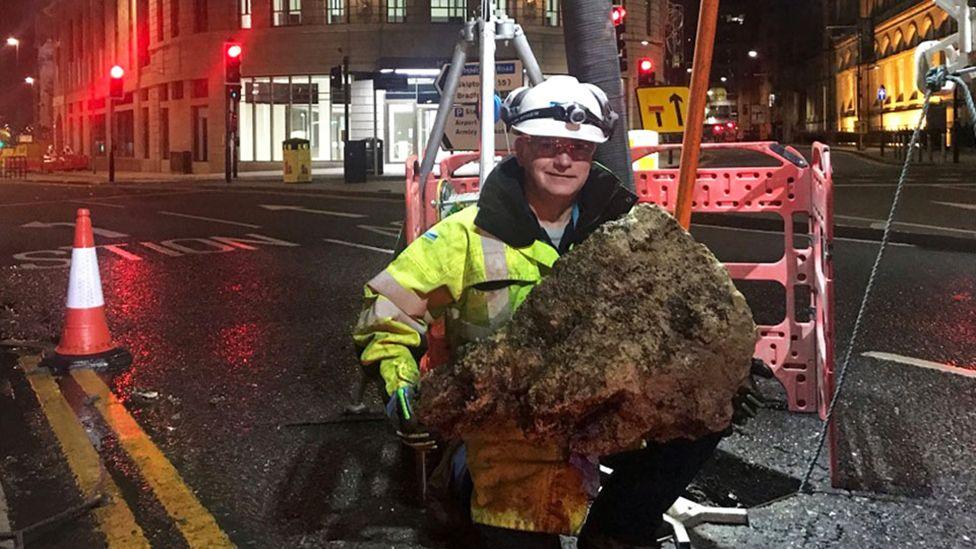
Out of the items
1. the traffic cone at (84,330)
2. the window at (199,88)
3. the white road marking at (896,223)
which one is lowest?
the traffic cone at (84,330)

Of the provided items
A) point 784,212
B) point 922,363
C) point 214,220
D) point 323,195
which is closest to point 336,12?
point 323,195

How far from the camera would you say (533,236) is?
2.49m

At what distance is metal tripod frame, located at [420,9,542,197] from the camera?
425 centimetres

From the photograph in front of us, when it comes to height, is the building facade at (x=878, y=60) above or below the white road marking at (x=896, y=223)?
above

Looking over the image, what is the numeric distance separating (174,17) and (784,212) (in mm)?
39544

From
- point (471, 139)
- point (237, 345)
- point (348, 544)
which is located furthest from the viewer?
point (471, 139)

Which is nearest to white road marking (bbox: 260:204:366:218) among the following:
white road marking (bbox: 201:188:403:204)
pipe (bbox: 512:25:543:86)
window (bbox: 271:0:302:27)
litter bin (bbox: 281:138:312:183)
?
white road marking (bbox: 201:188:403:204)

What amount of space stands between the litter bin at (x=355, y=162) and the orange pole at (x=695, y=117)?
23638mm

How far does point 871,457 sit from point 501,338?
2.57 m

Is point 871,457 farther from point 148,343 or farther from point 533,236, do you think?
point 148,343

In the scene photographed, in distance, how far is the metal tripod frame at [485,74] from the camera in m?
4.25

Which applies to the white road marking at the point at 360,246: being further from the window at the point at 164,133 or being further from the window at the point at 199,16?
the window at the point at 164,133

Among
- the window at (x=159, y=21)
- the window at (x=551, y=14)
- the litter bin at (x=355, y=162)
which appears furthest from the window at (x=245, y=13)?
the litter bin at (x=355, y=162)

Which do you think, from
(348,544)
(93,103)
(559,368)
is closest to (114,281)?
(348,544)
